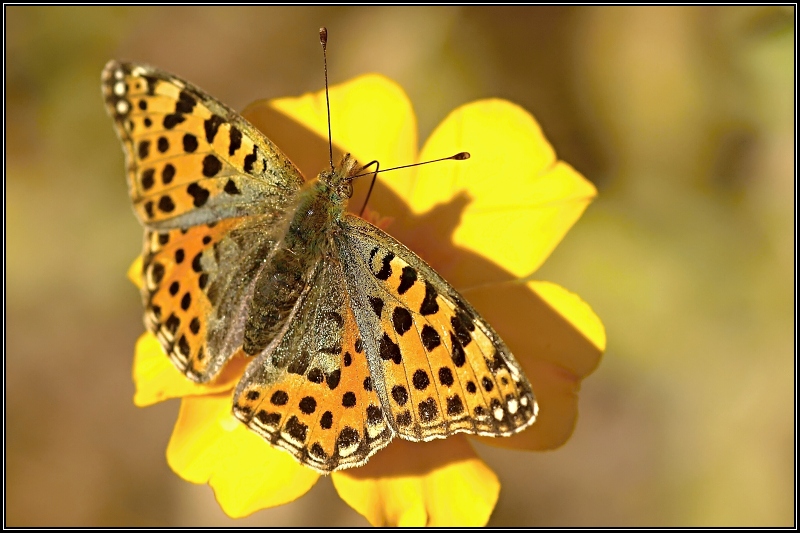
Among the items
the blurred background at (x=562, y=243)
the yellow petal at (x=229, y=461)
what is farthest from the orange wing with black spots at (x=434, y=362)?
the blurred background at (x=562, y=243)

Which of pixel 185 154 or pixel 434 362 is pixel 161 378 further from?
pixel 434 362

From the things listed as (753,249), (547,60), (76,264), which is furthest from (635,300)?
(76,264)

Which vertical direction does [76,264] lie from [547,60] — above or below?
below

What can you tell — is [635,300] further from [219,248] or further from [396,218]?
[219,248]

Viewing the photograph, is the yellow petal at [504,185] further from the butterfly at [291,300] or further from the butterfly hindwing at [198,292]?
the butterfly hindwing at [198,292]

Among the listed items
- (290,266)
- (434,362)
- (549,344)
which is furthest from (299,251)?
(549,344)

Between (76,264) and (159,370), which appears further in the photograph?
(76,264)

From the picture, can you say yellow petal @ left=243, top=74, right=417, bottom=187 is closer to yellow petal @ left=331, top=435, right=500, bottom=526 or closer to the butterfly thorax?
the butterfly thorax

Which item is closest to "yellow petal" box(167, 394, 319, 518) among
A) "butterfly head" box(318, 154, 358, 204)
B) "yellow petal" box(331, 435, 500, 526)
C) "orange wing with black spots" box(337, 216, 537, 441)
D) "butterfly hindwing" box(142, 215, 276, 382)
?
"yellow petal" box(331, 435, 500, 526)
